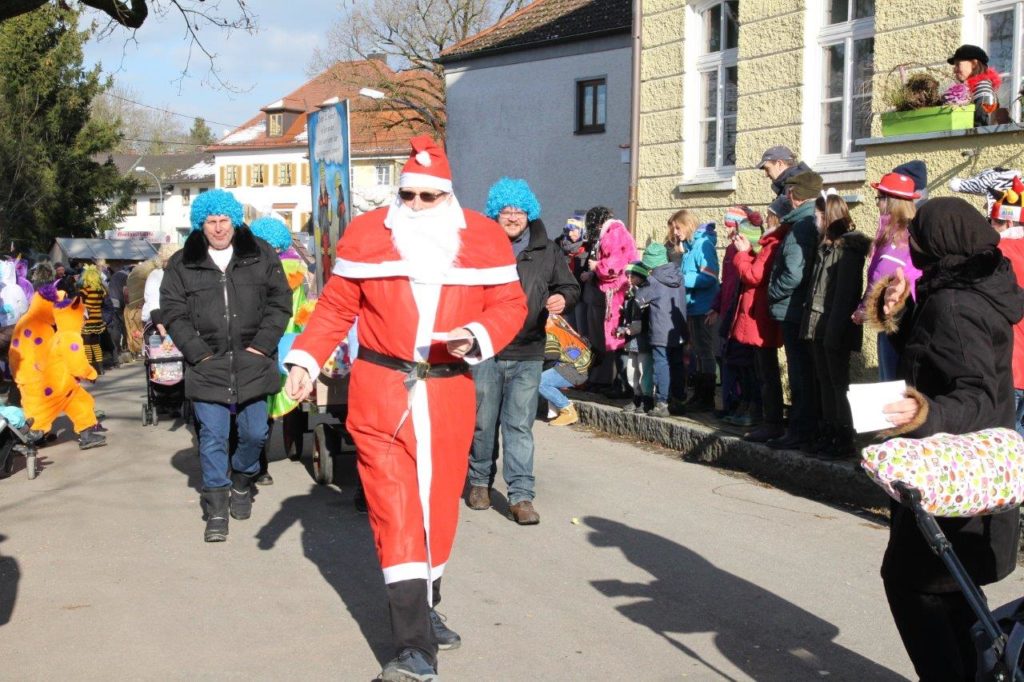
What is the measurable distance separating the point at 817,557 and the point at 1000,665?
334cm

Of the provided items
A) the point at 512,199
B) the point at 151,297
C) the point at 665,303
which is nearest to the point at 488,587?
the point at 512,199

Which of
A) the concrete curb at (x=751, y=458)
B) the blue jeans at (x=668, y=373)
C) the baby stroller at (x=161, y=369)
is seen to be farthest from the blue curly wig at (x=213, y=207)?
the blue jeans at (x=668, y=373)

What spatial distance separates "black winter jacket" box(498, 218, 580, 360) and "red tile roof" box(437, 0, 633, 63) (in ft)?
54.9

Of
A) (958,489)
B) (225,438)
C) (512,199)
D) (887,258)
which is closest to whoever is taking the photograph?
(958,489)

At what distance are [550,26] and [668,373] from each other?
16.4 meters

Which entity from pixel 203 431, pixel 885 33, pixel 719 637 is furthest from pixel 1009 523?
pixel 885 33

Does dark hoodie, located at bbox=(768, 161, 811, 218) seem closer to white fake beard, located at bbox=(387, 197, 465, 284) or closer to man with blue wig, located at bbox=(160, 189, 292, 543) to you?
man with blue wig, located at bbox=(160, 189, 292, 543)

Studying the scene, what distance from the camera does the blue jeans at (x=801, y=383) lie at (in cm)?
887

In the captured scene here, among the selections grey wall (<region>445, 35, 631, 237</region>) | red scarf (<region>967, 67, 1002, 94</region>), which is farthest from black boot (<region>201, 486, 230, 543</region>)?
grey wall (<region>445, 35, 631, 237</region>)

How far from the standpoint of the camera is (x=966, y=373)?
3756 millimetres

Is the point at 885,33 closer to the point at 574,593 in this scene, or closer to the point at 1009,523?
the point at 574,593

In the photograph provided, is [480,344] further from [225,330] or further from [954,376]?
[225,330]

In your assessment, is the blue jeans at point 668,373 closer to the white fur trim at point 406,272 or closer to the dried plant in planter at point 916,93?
the dried plant in planter at point 916,93

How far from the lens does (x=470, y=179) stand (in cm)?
2753
